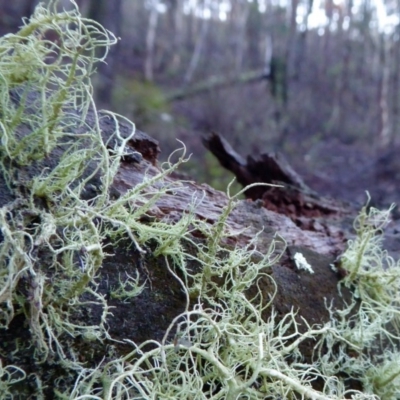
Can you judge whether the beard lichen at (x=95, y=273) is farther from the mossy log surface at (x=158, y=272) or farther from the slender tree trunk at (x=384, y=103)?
the slender tree trunk at (x=384, y=103)

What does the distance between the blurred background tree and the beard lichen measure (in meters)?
3.91

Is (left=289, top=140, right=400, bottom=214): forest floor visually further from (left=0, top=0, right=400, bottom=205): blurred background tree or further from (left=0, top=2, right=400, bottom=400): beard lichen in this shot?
(left=0, top=2, right=400, bottom=400): beard lichen

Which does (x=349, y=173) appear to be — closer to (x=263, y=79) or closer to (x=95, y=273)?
(x=263, y=79)

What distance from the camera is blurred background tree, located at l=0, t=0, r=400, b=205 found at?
24.1 ft

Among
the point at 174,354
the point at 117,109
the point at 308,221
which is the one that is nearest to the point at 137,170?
the point at 174,354

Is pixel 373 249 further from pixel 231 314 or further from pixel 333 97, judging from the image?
pixel 333 97

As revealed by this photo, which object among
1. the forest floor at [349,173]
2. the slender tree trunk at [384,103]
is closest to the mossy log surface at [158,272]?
the forest floor at [349,173]

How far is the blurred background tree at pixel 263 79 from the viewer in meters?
7.36

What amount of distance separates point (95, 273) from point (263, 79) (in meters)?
9.27

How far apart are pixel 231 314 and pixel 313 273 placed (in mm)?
373

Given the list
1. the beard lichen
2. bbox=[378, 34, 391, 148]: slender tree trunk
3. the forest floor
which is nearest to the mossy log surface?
the beard lichen

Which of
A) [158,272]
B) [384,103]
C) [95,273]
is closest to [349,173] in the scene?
[384,103]

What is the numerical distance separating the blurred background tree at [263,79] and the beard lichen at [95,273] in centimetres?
391

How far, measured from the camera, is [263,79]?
32.1 ft
